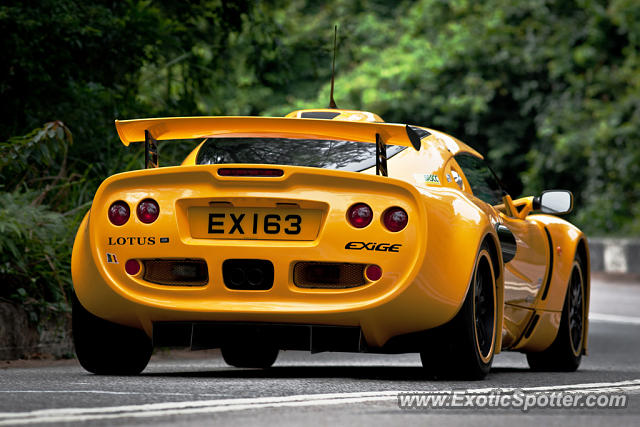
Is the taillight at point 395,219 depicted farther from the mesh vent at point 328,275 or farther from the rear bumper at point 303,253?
the mesh vent at point 328,275

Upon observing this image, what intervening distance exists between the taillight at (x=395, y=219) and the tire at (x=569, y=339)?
8.86ft

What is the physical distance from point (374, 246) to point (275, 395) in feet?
3.18

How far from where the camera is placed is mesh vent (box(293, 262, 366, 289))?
20.7 feet

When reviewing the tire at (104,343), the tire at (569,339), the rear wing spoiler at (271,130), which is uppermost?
the rear wing spoiler at (271,130)

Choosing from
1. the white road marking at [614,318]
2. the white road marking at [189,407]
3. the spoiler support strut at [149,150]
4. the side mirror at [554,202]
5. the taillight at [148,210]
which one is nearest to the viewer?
the white road marking at [189,407]

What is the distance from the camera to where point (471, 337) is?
21.5ft

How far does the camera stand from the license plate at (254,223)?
20.6 ft

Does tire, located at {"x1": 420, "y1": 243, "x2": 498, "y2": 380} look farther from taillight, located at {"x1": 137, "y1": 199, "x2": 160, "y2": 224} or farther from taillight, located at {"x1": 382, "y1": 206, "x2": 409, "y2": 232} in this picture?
taillight, located at {"x1": 137, "y1": 199, "x2": 160, "y2": 224}

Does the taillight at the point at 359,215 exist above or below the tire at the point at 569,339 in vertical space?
above

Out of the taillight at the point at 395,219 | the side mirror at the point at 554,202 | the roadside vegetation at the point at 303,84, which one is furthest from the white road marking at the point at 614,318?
the taillight at the point at 395,219

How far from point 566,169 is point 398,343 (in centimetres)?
2420

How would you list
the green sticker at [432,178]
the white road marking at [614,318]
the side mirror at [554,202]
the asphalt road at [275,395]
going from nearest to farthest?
the asphalt road at [275,395]
the green sticker at [432,178]
the side mirror at [554,202]
the white road marking at [614,318]

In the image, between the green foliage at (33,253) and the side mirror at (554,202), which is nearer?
the side mirror at (554,202)

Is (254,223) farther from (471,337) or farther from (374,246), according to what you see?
(471,337)
